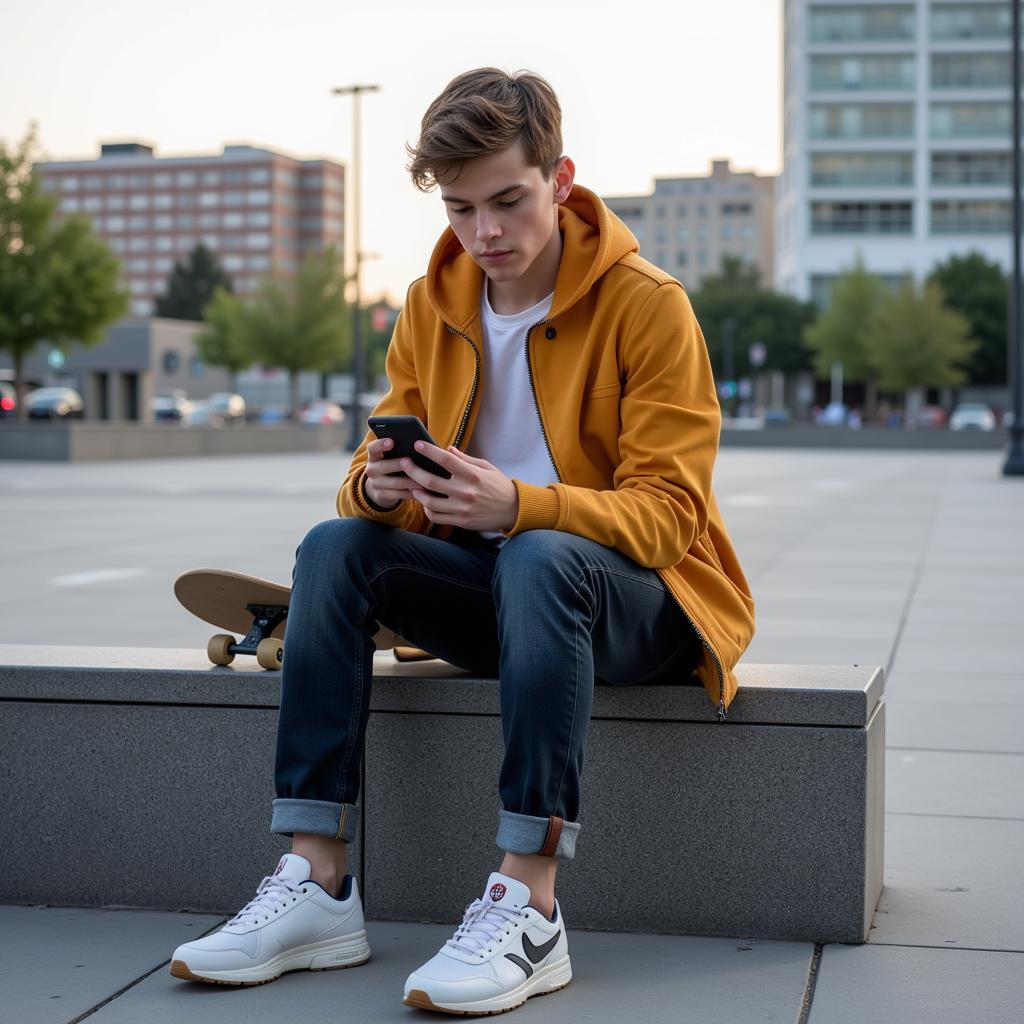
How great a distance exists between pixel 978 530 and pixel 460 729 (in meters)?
11.9

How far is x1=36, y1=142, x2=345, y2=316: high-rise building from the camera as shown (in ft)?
526

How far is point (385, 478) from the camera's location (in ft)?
9.18

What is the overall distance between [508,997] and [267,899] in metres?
0.47

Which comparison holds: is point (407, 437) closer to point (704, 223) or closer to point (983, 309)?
point (983, 309)

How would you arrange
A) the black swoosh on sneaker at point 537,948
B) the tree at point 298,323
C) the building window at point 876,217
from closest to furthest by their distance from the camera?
the black swoosh on sneaker at point 537,948, the tree at point 298,323, the building window at point 876,217

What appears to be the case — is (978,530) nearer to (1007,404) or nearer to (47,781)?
(47,781)

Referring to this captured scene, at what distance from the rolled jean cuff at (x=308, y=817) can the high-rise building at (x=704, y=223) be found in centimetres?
15980

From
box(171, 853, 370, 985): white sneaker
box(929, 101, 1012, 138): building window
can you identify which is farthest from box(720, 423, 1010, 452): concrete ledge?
box(929, 101, 1012, 138): building window

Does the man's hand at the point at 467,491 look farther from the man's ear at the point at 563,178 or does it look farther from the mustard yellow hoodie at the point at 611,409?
the man's ear at the point at 563,178

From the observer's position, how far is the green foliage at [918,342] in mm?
63594

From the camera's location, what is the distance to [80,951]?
2.88 m

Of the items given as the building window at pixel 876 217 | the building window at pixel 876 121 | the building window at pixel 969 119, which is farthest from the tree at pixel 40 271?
the building window at pixel 969 119

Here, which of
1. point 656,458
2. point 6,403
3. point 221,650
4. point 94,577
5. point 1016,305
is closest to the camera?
point 656,458

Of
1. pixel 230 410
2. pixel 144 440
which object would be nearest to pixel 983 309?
pixel 230 410
